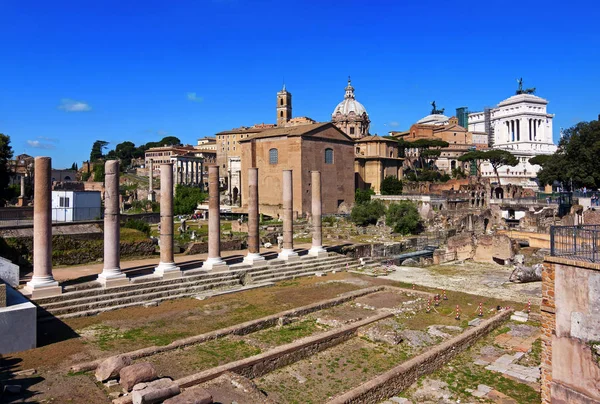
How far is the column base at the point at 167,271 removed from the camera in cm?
1544

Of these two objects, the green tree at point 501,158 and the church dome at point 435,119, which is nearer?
the green tree at point 501,158

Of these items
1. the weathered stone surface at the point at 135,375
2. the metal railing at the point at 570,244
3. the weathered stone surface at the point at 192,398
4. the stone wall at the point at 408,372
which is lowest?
the stone wall at the point at 408,372

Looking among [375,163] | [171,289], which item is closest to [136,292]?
[171,289]

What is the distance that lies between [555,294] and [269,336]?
6.40 m

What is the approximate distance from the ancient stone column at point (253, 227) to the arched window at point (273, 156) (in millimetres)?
31147

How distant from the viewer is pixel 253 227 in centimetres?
1912

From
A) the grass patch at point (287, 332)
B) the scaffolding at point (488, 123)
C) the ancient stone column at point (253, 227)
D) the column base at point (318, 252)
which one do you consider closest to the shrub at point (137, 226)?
the ancient stone column at point (253, 227)

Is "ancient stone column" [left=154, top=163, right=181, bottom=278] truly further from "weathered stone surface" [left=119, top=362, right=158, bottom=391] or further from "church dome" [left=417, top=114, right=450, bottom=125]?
"church dome" [left=417, top=114, right=450, bottom=125]

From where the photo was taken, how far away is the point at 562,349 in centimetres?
744

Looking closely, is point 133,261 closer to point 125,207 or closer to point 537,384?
point 537,384

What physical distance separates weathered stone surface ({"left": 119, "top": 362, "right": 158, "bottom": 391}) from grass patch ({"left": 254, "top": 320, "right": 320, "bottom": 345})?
3.46 metres

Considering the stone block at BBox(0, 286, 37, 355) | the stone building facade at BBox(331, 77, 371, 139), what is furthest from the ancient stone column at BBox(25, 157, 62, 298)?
the stone building facade at BBox(331, 77, 371, 139)

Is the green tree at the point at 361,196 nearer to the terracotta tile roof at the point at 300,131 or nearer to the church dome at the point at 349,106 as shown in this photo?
the terracotta tile roof at the point at 300,131

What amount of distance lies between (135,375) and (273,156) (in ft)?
144
